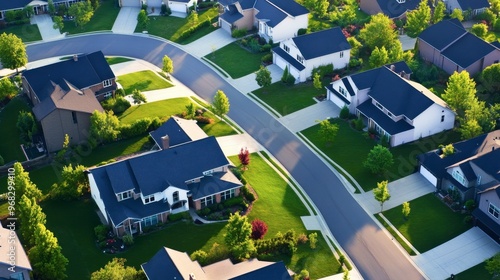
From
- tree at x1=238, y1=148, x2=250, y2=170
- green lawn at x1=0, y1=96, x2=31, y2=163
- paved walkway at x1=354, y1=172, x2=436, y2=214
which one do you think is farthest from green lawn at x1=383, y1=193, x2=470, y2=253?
green lawn at x1=0, y1=96, x2=31, y2=163

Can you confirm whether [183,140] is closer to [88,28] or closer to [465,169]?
[465,169]

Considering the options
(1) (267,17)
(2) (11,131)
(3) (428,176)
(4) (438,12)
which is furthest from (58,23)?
(3) (428,176)

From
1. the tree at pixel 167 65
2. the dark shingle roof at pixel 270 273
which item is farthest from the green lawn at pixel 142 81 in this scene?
the dark shingle roof at pixel 270 273

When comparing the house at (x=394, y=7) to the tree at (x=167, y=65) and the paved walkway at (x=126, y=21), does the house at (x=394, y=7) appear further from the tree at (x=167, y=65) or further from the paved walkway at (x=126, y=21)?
the paved walkway at (x=126, y=21)

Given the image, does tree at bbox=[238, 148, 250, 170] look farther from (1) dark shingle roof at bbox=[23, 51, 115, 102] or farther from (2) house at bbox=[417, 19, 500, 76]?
(2) house at bbox=[417, 19, 500, 76]

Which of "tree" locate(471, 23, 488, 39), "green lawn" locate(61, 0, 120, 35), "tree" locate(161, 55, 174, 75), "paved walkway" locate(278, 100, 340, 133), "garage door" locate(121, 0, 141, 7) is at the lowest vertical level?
"paved walkway" locate(278, 100, 340, 133)
